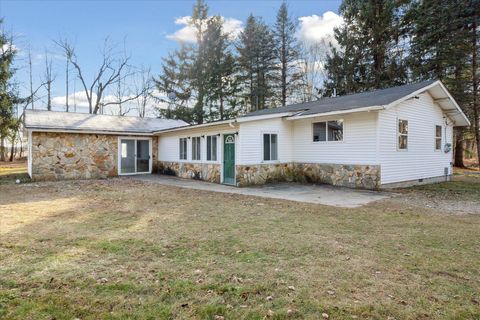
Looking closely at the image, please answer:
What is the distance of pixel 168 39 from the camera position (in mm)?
28047

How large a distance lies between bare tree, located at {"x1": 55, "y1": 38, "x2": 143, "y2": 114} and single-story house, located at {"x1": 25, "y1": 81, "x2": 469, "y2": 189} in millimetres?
12754

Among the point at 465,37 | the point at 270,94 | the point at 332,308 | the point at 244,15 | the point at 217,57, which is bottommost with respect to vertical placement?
the point at 332,308

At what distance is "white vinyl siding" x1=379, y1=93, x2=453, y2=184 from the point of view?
1085 centimetres

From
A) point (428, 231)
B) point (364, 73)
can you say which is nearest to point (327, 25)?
point (364, 73)

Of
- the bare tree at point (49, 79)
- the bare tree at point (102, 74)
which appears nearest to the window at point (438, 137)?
the bare tree at point (102, 74)

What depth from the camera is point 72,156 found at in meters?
14.3

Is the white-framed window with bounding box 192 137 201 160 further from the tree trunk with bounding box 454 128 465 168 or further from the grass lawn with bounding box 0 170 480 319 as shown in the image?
the tree trunk with bounding box 454 128 465 168

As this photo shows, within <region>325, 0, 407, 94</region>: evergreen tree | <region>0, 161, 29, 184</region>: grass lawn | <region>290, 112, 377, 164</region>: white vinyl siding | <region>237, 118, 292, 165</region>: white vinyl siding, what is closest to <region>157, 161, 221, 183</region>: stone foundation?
<region>237, 118, 292, 165</region>: white vinyl siding

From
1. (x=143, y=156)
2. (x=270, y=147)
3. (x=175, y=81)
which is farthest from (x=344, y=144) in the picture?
(x=175, y=81)

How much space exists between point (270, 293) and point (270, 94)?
24.7m

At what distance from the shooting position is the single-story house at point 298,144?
11.0 m

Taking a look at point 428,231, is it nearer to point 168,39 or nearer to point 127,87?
point 168,39

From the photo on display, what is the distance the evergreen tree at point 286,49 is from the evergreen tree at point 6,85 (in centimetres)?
2059

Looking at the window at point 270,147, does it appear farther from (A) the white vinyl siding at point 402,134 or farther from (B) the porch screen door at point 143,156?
(B) the porch screen door at point 143,156
